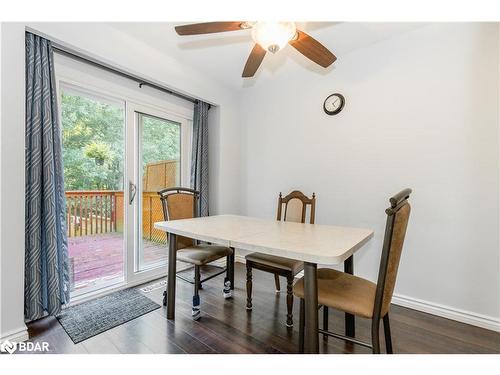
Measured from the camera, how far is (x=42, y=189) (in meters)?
1.80

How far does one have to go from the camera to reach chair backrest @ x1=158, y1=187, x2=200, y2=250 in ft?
7.35

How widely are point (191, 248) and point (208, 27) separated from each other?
1.78 m

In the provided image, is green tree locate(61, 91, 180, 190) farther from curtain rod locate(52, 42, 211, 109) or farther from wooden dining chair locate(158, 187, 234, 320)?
wooden dining chair locate(158, 187, 234, 320)

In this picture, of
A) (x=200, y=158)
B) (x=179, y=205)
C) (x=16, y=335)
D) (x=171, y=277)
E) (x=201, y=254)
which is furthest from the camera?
(x=200, y=158)

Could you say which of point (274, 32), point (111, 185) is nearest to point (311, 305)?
point (274, 32)

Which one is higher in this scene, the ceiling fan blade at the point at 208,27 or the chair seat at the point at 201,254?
the ceiling fan blade at the point at 208,27

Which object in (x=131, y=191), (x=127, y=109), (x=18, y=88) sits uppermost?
(x=127, y=109)

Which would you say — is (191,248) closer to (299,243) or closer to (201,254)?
(201,254)

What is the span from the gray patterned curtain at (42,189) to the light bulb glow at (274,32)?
1601 mm

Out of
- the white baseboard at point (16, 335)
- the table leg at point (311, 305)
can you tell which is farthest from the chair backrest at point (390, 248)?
the white baseboard at point (16, 335)

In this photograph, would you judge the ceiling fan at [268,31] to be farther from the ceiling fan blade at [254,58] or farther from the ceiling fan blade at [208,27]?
the ceiling fan blade at [254,58]

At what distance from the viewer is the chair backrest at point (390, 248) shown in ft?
3.56

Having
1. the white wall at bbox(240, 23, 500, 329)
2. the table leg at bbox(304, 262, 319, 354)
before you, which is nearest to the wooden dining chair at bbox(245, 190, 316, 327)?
the white wall at bbox(240, 23, 500, 329)
